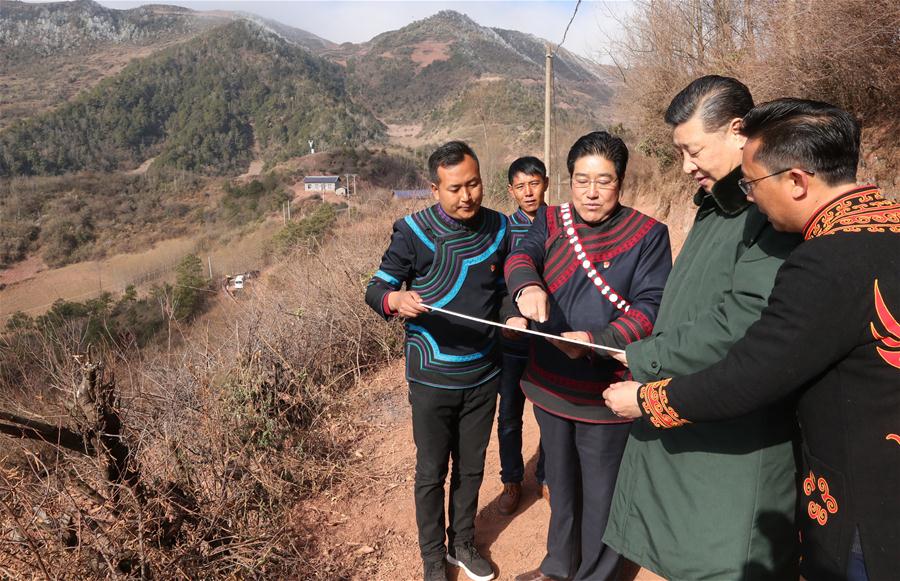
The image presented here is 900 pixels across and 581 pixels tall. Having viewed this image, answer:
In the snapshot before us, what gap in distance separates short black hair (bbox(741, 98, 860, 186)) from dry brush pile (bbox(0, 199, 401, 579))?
211 centimetres

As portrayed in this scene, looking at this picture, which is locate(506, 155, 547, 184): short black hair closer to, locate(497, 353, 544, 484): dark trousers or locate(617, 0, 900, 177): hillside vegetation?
locate(497, 353, 544, 484): dark trousers

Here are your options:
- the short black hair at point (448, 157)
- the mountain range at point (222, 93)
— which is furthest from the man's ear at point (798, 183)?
the mountain range at point (222, 93)

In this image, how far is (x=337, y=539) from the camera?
3057 millimetres

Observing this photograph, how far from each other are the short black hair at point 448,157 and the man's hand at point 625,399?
1.18 meters

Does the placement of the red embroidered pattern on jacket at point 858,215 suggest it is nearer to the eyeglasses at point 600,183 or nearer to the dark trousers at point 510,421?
the eyeglasses at point 600,183

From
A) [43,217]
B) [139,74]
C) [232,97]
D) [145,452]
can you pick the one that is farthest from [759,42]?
[139,74]

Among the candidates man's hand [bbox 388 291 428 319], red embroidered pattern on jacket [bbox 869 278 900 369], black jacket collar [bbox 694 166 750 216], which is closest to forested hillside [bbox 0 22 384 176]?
man's hand [bbox 388 291 428 319]

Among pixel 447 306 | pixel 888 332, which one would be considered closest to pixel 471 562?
pixel 447 306

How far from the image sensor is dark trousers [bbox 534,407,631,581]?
82.0 inches

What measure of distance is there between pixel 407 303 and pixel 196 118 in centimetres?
8194

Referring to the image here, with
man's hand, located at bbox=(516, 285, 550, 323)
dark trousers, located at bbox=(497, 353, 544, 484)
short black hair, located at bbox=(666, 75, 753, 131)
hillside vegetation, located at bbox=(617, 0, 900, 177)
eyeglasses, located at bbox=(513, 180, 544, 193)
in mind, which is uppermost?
hillside vegetation, located at bbox=(617, 0, 900, 177)

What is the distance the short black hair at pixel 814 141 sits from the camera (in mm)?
1078

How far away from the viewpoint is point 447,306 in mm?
2242

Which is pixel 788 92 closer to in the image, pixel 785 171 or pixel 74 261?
pixel 785 171
